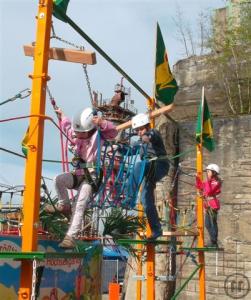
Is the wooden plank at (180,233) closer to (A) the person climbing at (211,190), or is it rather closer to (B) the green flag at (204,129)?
(A) the person climbing at (211,190)

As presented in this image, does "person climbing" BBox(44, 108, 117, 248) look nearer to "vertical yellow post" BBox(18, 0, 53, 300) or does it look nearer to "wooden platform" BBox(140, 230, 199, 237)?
"vertical yellow post" BBox(18, 0, 53, 300)

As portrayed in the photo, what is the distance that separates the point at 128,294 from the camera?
38.8 feet

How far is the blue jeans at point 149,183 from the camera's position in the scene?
5.37 metres

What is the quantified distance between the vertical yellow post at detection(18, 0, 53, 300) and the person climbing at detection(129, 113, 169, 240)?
197 cm

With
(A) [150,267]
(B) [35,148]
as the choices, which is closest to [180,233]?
(A) [150,267]

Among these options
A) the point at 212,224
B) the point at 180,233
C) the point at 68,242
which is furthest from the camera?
the point at 212,224

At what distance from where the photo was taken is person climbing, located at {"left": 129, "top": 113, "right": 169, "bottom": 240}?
212 inches

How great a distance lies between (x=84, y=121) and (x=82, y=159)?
12.5 inches

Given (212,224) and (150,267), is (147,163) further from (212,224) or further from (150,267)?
(212,224)

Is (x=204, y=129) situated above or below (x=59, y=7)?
above

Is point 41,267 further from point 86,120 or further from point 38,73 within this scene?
point 38,73

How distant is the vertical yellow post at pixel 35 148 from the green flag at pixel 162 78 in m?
2.41

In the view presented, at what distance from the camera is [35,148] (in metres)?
3.48

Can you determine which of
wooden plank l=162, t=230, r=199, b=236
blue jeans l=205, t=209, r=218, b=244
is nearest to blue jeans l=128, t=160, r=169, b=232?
wooden plank l=162, t=230, r=199, b=236
